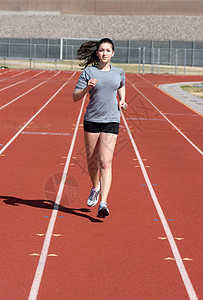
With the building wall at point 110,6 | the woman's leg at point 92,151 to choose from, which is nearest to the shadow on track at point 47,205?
the woman's leg at point 92,151

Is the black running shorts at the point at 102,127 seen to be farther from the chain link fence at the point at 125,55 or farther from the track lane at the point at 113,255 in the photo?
the chain link fence at the point at 125,55

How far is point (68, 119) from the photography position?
17109 mm

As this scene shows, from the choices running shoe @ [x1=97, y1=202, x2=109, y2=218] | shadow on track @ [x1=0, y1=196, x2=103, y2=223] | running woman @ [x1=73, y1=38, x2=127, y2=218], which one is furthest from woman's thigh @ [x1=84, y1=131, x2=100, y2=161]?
shadow on track @ [x1=0, y1=196, x2=103, y2=223]

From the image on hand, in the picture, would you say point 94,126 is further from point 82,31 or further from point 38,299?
point 82,31

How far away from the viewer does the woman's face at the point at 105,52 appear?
Result: 636 centimetres

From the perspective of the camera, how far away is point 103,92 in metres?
6.39

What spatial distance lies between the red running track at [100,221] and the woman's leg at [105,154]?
41cm

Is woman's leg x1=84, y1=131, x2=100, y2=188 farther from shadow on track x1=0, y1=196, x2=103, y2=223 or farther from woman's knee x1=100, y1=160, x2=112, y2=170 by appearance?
shadow on track x1=0, y1=196, x2=103, y2=223

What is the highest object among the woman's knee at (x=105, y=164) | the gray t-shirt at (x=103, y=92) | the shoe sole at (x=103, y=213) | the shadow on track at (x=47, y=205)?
the gray t-shirt at (x=103, y=92)

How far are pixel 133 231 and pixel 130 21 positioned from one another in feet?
234

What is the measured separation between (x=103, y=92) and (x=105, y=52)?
1.38ft

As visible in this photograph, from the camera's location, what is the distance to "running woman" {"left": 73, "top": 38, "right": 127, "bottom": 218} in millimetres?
6371

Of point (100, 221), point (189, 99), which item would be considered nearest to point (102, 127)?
point (100, 221)

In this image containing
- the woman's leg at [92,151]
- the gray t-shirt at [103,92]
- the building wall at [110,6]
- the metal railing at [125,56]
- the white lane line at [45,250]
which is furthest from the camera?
the building wall at [110,6]
